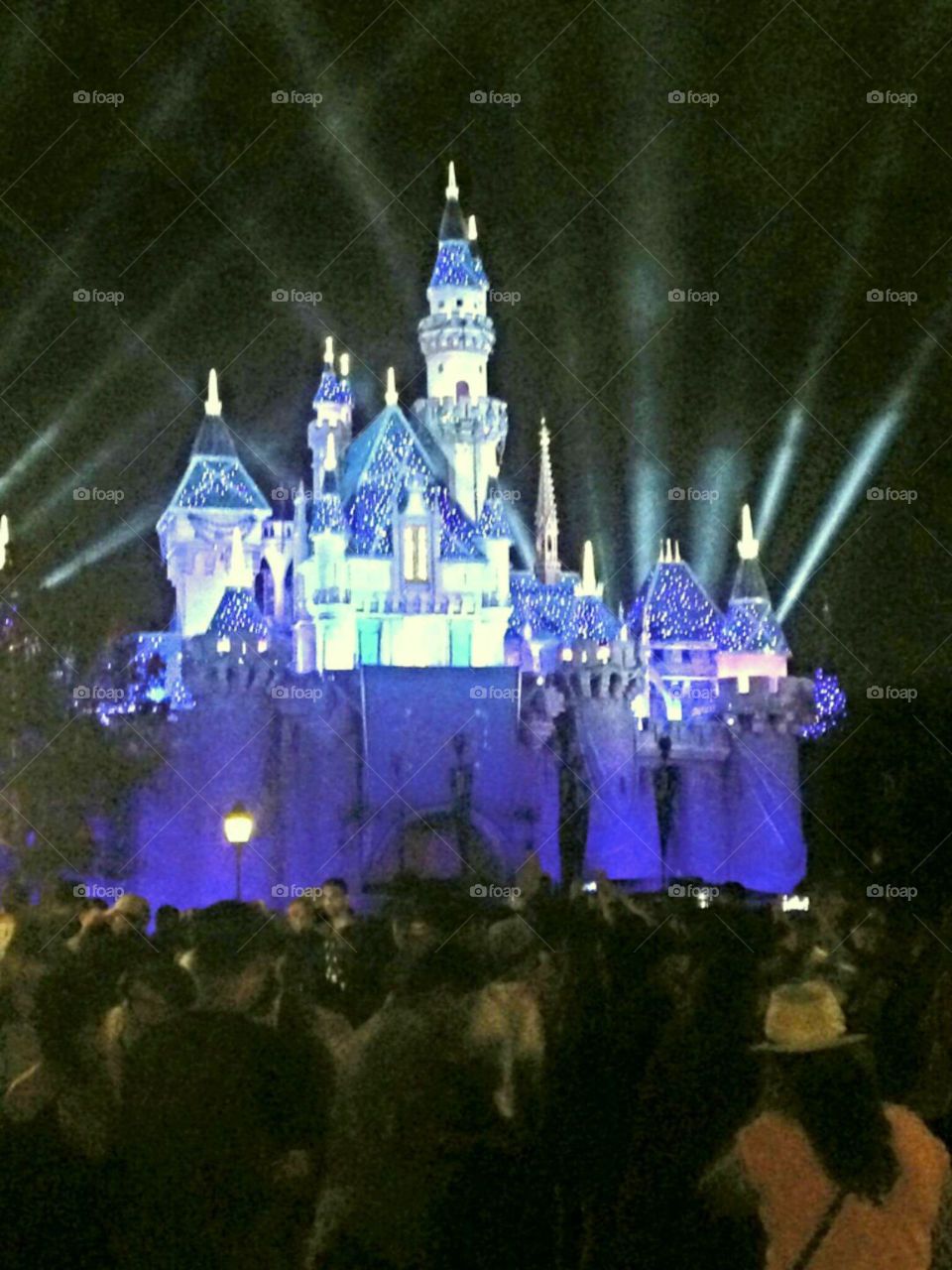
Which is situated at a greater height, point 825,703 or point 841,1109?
point 825,703

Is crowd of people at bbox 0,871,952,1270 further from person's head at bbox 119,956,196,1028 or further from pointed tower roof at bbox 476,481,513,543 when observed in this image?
pointed tower roof at bbox 476,481,513,543

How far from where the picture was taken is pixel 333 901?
8008 mm

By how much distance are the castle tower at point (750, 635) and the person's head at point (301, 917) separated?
10.2m

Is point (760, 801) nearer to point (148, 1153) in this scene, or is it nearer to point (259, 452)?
point (259, 452)

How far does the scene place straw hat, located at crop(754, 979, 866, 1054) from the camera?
4.36 meters

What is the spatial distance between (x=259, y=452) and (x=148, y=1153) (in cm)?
1147

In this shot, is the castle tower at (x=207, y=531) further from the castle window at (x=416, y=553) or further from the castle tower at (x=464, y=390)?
the castle tower at (x=464, y=390)

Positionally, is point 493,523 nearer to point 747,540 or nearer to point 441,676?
point 441,676

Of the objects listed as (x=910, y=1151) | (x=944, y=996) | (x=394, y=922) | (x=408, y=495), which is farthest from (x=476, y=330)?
(x=910, y=1151)

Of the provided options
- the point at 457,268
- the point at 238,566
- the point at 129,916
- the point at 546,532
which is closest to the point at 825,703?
the point at 546,532

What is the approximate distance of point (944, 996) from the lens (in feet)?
18.5

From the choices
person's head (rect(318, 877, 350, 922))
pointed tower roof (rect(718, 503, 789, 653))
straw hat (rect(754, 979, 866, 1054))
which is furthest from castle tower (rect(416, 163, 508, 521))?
straw hat (rect(754, 979, 866, 1054))

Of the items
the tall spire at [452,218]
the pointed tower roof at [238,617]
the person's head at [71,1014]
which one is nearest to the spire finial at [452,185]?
the tall spire at [452,218]

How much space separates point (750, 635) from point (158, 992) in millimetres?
12539
